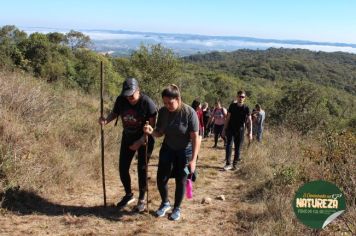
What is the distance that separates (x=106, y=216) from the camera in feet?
17.7

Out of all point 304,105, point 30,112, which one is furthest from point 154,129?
point 304,105

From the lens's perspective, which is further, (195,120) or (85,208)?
(85,208)

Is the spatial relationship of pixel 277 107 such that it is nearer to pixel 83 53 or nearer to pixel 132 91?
pixel 83 53

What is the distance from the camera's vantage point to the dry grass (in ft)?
16.5

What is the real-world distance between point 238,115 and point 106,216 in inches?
163

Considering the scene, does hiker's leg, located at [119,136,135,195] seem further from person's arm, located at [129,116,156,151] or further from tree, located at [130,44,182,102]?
tree, located at [130,44,182,102]

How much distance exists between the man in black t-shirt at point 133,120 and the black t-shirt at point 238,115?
3.50 meters

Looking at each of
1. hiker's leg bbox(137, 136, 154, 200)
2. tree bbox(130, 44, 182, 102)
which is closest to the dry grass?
hiker's leg bbox(137, 136, 154, 200)

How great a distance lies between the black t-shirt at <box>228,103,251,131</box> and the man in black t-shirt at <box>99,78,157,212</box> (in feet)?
11.5

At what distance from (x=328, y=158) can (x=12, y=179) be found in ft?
15.1

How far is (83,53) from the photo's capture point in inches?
1467

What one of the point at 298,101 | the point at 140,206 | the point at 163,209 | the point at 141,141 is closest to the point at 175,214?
the point at 163,209

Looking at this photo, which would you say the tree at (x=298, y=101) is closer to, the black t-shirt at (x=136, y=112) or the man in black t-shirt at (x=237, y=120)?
the man in black t-shirt at (x=237, y=120)

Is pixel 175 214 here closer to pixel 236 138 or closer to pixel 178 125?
pixel 178 125
